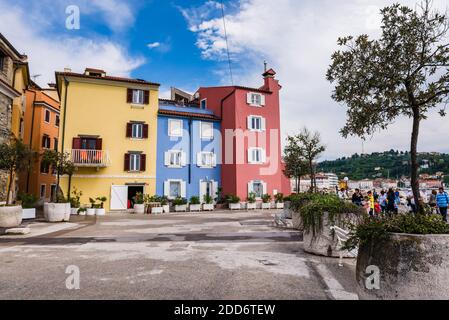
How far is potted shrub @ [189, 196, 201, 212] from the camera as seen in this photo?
25641mm

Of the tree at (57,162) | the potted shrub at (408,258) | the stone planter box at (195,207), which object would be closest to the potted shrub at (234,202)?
the stone planter box at (195,207)

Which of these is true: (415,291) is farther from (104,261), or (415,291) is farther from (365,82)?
(104,261)

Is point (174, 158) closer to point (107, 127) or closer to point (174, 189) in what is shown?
point (174, 189)

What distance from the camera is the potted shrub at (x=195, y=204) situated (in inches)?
1009

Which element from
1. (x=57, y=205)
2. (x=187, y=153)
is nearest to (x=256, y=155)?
(x=187, y=153)

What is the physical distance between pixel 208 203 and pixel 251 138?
25.3 feet

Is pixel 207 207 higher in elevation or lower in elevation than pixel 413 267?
lower

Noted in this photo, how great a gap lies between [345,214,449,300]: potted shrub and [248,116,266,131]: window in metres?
25.9

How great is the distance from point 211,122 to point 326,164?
395 ft

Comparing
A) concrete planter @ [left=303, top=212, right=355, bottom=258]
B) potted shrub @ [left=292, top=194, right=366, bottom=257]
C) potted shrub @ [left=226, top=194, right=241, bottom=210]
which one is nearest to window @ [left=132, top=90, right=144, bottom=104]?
potted shrub @ [left=226, top=194, right=241, bottom=210]

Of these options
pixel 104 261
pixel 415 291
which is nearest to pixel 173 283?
pixel 104 261

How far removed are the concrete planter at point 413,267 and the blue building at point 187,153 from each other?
24.2m

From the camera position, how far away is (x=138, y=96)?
26703mm

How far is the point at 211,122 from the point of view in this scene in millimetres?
29766
